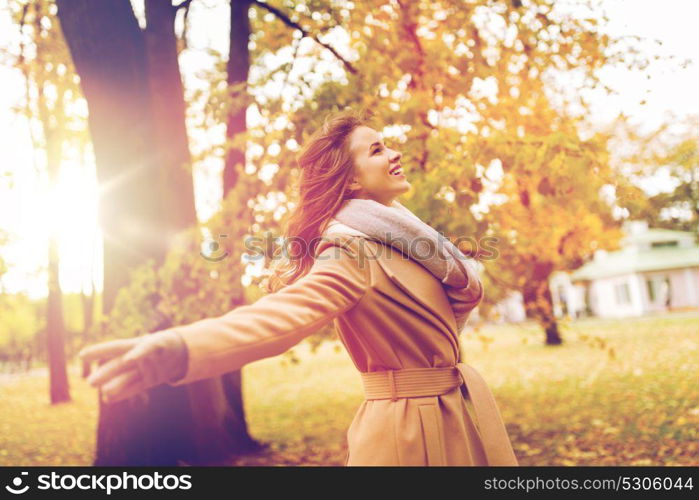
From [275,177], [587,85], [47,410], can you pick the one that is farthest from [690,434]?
[47,410]

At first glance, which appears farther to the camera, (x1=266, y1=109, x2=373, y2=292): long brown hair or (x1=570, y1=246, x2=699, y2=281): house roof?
(x1=570, y1=246, x2=699, y2=281): house roof

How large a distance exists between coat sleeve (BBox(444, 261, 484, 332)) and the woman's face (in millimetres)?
378

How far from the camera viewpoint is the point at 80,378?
23.9m

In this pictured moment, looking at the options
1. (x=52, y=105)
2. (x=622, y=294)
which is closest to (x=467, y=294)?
(x=52, y=105)

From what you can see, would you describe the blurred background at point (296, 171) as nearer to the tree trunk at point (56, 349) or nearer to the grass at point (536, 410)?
the grass at point (536, 410)

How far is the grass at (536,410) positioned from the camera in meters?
6.96

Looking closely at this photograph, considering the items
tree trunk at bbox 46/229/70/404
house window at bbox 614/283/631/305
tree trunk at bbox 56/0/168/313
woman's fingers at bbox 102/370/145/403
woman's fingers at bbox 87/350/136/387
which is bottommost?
house window at bbox 614/283/631/305

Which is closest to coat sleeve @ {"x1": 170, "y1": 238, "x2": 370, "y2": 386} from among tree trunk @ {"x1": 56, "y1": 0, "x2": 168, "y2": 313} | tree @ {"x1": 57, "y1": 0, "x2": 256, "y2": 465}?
tree @ {"x1": 57, "y1": 0, "x2": 256, "y2": 465}

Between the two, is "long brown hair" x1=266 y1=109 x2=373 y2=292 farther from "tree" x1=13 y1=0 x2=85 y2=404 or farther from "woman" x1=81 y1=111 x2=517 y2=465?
"tree" x1=13 y1=0 x2=85 y2=404

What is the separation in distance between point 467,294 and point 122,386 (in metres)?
1.13

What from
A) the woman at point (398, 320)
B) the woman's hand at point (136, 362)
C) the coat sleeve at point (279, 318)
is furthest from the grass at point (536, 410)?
the woman's hand at point (136, 362)

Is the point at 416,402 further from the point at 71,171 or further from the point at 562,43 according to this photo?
the point at 71,171

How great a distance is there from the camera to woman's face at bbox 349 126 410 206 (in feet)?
6.92
